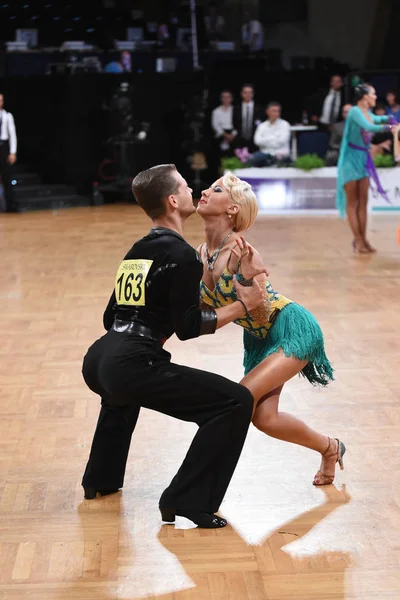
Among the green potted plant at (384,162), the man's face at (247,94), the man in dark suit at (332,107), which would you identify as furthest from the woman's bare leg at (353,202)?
the man's face at (247,94)

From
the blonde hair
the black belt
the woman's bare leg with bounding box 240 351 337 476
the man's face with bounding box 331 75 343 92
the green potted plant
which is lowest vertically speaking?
the green potted plant

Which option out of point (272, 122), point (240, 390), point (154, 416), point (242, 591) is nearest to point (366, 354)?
point (154, 416)

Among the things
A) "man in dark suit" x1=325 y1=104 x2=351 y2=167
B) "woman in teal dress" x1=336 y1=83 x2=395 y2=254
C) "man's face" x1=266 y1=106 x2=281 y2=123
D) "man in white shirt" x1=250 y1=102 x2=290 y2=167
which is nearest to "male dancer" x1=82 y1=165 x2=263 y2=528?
"woman in teal dress" x1=336 y1=83 x2=395 y2=254

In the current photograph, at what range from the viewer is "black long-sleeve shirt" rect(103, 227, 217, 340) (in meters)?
2.75

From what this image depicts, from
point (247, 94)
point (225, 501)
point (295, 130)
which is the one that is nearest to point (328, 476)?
point (225, 501)

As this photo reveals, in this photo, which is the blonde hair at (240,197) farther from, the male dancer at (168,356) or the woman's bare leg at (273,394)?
the woman's bare leg at (273,394)

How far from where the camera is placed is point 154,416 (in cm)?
410

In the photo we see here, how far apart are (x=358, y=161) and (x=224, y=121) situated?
215 inches

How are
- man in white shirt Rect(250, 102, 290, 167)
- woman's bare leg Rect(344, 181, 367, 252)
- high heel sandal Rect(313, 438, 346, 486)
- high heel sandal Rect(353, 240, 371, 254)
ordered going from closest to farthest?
high heel sandal Rect(313, 438, 346, 486), woman's bare leg Rect(344, 181, 367, 252), high heel sandal Rect(353, 240, 371, 254), man in white shirt Rect(250, 102, 290, 167)

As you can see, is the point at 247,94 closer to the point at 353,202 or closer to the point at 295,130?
the point at 295,130

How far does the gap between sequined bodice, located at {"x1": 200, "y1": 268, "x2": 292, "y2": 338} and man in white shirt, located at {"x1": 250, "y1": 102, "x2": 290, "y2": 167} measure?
8910 mm

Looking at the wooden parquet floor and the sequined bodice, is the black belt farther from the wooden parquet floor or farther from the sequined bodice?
the wooden parquet floor

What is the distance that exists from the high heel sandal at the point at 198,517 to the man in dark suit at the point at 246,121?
10.4 m

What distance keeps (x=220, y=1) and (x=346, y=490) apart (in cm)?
→ 1421
